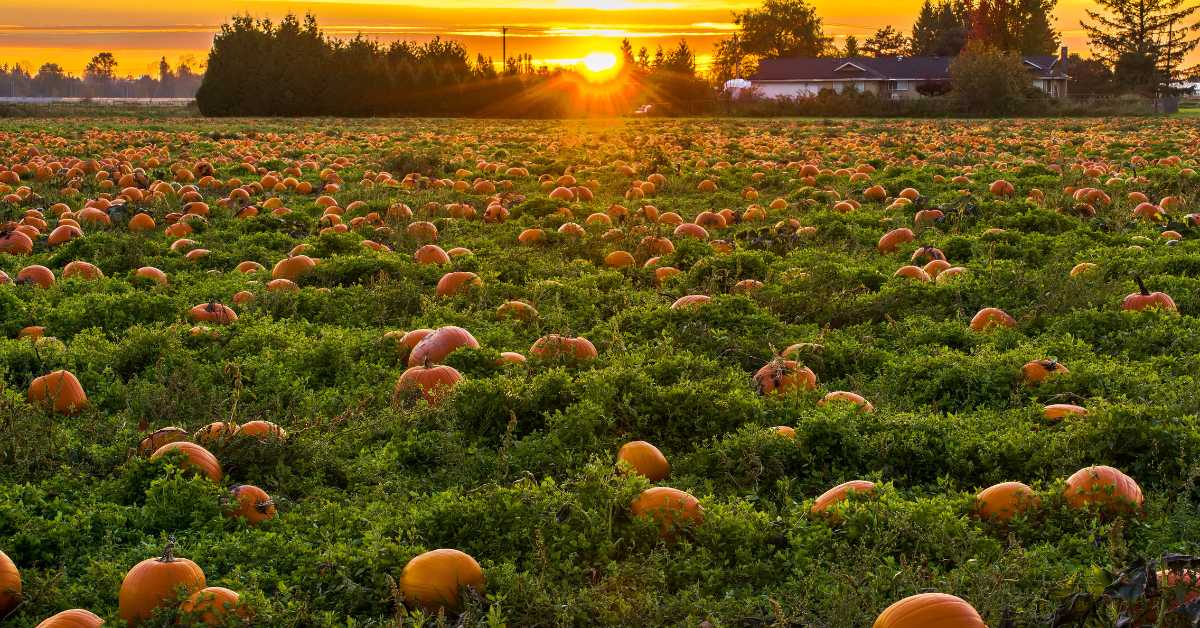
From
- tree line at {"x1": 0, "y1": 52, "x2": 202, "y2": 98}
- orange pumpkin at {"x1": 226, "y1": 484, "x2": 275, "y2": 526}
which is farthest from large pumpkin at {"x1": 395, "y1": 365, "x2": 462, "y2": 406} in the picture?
tree line at {"x1": 0, "y1": 52, "x2": 202, "y2": 98}

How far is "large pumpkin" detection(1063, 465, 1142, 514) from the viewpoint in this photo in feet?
12.9

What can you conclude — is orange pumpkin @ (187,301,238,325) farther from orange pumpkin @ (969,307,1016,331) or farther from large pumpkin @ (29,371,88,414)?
orange pumpkin @ (969,307,1016,331)

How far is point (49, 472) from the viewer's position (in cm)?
449

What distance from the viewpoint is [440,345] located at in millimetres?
6133

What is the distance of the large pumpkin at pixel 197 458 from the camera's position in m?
4.37

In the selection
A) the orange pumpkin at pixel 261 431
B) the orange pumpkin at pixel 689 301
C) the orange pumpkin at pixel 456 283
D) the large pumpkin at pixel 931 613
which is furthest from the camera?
the orange pumpkin at pixel 456 283

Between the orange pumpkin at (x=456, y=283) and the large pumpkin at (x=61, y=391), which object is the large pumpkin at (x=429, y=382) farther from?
the orange pumpkin at (x=456, y=283)

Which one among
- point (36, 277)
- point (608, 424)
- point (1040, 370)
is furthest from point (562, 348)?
point (36, 277)

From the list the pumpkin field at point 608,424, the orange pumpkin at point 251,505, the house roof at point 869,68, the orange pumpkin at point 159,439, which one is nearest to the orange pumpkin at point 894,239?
the pumpkin field at point 608,424

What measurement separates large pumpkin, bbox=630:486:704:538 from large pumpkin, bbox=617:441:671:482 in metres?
0.46

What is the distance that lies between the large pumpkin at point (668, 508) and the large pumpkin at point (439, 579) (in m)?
0.68

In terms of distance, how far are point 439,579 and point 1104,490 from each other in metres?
2.37

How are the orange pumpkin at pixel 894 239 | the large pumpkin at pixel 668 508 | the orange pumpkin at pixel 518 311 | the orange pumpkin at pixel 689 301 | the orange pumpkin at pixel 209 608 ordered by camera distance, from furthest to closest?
the orange pumpkin at pixel 894 239 < the orange pumpkin at pixel 518 311 < the orange pumpkin at pixel 689 301 < the large pumpkin at pixel 668 508 < the orange pumpkin at pixel 209 608

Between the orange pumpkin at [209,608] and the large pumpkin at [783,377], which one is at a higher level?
the large pumpkin at [783,377]
